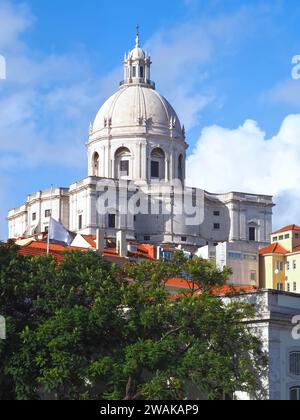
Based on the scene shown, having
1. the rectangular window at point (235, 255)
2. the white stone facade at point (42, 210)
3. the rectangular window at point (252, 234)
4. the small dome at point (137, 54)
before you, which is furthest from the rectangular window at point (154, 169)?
the rectangular window at point (235, 255)

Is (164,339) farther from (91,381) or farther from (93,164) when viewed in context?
Answer: (93,164)

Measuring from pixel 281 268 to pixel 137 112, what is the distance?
3258cm

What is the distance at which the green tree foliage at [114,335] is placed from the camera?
1820 inches

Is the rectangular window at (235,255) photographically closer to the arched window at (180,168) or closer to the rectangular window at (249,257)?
the rectangular window at (249,257)

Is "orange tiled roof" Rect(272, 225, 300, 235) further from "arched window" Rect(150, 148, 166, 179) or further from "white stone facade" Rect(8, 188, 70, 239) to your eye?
"white stone facade" Rect(8, 188, 70, 239)

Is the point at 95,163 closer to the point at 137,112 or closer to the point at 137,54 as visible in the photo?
the point at 137,112

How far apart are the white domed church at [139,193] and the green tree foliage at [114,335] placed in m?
73.5

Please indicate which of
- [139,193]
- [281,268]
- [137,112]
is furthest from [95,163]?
[281,268]

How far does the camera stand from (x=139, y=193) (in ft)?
426

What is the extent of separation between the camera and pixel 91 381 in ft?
155
